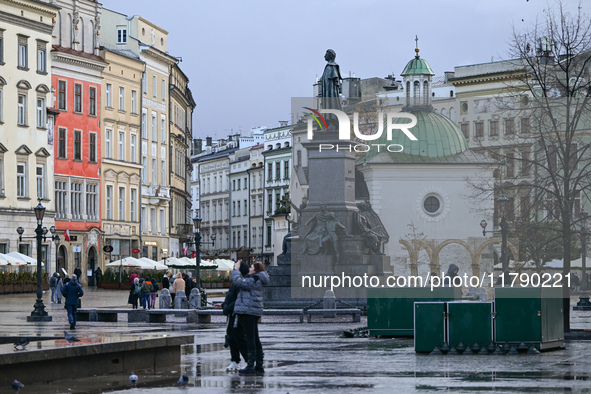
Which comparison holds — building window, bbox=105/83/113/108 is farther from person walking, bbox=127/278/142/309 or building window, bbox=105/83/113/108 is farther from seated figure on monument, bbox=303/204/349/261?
seated figure on monument, bbox=303/204/349/261

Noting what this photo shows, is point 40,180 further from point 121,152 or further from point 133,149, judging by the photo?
point 133,149

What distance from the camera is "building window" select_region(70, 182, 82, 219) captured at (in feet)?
261

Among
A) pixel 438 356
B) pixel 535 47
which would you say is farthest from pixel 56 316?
pixel 438 356

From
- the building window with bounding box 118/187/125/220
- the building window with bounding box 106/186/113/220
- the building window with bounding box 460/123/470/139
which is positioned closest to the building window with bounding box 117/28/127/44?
the building window with bounding box 118/187/125/220

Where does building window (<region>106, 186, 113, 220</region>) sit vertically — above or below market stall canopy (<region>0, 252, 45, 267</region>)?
above

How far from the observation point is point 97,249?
81625mm

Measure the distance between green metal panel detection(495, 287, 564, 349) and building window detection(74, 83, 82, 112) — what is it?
62.1 metres

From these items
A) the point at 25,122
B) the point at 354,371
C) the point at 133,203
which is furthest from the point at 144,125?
the point at 354,371

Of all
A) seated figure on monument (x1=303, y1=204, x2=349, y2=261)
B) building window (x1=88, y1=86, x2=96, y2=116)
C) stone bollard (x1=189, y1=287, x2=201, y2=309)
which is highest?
building window (x1=88, y1=86, x2=96, y2=116)

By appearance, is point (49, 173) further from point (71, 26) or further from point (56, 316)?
point (56, 316)

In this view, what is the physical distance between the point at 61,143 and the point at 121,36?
13.8 metres

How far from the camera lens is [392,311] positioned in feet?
85.7

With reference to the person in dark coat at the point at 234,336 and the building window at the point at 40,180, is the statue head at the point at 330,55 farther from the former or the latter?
the building window at the point at 40,180

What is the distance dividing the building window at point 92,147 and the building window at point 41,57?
1005 cm
